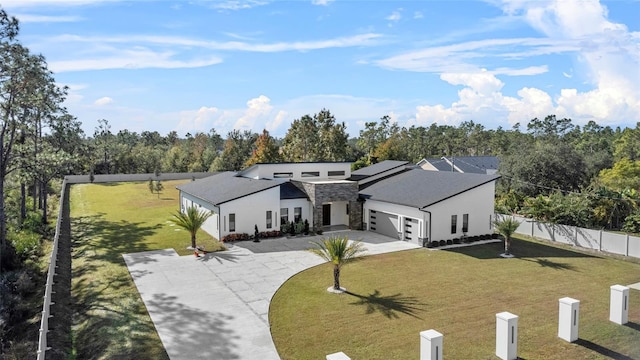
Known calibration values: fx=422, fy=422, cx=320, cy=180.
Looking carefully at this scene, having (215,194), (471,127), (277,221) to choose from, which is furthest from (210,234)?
(471,127)

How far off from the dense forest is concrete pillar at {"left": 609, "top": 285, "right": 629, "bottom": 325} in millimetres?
→ 15681

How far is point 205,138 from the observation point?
10325 cm

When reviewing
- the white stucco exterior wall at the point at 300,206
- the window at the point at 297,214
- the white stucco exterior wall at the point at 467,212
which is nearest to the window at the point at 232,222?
the white stucco exterior wall at the point at 300,206

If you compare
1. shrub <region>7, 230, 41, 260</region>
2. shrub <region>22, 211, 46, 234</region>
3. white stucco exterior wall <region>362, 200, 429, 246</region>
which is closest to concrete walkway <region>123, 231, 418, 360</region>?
white stucco exterior wall <region>362, 200, 429, 246</region>

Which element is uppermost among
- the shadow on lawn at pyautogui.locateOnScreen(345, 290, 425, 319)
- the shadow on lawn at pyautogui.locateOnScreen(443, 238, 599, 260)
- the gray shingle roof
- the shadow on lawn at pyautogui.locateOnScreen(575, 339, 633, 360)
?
the gray shingle roof

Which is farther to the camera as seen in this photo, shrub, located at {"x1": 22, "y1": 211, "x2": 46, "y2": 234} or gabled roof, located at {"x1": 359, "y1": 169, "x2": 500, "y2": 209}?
shrub, located at {"x1": 22, "y1": 211, "x2": 46, "y2": 234}

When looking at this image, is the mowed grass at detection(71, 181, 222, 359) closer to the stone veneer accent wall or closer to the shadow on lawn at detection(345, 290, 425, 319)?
the stone veneer accent wall

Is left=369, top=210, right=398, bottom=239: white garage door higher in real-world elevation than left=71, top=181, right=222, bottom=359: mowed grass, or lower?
higher

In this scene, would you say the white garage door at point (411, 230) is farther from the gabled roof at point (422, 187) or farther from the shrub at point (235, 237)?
the shrub at point (235, 237)

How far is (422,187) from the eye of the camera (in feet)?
85.6

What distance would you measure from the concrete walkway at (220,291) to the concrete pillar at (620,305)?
10.1 metres

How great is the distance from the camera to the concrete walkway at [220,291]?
11.7m

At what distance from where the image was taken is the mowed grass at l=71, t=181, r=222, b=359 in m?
12.0

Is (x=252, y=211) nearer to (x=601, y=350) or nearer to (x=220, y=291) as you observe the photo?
(x=220, y=291)
